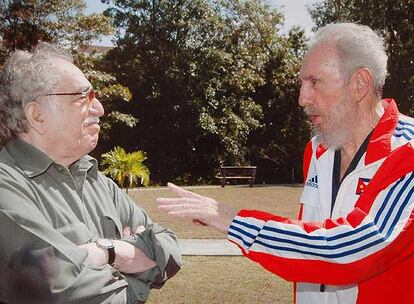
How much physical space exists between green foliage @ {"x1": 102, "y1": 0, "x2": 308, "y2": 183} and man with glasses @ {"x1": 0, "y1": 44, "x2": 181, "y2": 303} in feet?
83.8

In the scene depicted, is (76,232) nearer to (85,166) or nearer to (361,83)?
(85,166)

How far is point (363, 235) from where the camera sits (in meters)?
2.42

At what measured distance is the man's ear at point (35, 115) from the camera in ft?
8.72

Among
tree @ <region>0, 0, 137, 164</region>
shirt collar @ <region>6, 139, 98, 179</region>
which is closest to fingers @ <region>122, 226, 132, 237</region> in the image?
shirt collar @ <region>6, 139, 98, 179</region>

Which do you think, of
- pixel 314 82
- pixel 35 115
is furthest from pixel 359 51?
pixel 35 115

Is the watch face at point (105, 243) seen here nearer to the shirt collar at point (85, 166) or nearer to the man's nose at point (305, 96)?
the shirt collar at point (85, 166)

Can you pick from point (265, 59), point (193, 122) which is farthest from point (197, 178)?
point (265, 59)

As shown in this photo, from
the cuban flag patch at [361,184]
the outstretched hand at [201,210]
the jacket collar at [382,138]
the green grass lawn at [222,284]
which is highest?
the jacket collar at [382,138]

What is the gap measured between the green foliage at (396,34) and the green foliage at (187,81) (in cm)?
553

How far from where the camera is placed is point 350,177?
9.30 feet

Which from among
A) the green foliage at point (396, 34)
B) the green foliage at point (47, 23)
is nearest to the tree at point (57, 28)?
the green foliage at point (47, 23)

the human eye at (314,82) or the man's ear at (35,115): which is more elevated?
the human eye at (314,82)

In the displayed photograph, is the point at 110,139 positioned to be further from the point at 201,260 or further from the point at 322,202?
the point at 322,202

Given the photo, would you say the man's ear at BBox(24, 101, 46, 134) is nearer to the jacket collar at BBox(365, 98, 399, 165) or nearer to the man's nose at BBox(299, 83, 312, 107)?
the man's nose at BBox(299, 83, 312, 107)
